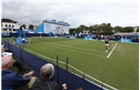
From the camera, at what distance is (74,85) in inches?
139

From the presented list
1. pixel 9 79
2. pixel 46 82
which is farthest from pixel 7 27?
pixel 46 82

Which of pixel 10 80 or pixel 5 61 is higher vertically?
pixel 5 61

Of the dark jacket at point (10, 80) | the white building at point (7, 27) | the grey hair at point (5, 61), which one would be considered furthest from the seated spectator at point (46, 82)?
the white building at point (7, 27)

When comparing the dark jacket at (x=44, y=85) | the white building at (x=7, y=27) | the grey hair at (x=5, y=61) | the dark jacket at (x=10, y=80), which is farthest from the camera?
the white building at (x=7, y=27)

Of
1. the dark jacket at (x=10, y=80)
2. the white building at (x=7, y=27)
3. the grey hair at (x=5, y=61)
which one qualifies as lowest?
the dark jacket at (x=10, y=80)

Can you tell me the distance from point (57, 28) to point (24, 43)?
5798 cm

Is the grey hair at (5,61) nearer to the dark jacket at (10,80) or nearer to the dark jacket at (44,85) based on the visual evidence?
the dark jacket at (10,80)

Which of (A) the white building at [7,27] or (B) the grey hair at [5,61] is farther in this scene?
(A) the white building at [7,27]

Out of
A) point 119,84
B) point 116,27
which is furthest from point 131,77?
point 116,27

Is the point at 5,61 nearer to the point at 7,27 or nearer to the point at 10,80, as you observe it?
the point at 10,80

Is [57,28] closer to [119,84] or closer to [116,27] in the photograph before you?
[116,27]

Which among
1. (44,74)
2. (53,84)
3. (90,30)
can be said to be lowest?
(53,84)

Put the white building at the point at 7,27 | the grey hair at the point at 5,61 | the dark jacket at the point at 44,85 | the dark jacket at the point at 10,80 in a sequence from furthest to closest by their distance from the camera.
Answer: the white building at the point at 7,27 < the grey hair at the point at 5,61 < the dark jacket at the point at 10,80 < the dark jacket at the point at 44,85

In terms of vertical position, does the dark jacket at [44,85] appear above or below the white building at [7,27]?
below
